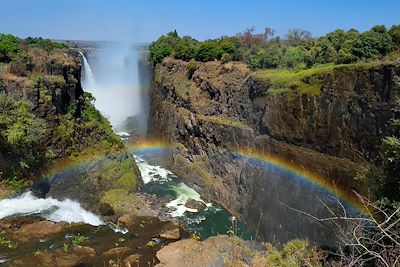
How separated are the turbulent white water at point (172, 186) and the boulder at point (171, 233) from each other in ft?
11.7

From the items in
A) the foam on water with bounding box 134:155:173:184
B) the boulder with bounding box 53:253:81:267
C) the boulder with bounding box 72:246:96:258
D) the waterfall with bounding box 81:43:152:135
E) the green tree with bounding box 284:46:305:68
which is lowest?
the foam on water with bounding box 134:155:173:184

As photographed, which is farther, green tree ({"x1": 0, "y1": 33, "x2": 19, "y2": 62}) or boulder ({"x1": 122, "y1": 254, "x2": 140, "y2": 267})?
green tree ({"x1": 0, "y1": 33, "x2": 19, "y2": 62})

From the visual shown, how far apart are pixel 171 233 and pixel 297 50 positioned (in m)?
23.7

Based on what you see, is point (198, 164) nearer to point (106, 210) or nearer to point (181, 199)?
point (181, 199)

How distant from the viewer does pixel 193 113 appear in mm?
44594

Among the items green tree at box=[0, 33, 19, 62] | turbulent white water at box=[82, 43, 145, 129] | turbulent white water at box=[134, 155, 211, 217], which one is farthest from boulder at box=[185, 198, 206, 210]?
turbulent white water at box=[82, 43, 145, 129]

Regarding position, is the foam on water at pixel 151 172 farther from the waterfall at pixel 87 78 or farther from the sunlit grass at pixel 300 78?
the waterfall at pixel 87 78

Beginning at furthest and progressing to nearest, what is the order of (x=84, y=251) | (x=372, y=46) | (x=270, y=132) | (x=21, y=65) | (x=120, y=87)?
(x=120, y=87), (x=21, y=65), (x=270, y=132), (x=372, y=46), (x=84, y=251)

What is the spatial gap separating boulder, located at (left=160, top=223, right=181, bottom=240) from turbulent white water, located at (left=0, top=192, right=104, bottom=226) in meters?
5.40

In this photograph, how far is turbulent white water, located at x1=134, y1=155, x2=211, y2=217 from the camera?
117 feet

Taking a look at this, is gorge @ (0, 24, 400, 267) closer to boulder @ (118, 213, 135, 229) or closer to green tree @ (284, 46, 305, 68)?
boulder @ (118, 213, 135, 229)

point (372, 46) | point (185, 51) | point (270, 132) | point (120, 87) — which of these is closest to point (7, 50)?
point (185, 51)

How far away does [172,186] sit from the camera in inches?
1622

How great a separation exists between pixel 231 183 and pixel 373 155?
16.4 meters
